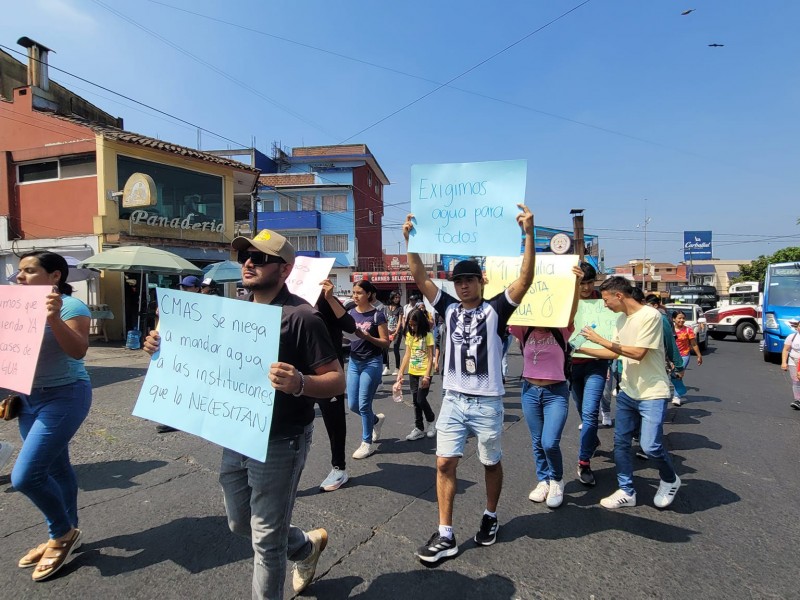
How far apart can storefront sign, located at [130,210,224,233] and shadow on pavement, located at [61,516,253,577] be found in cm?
1513

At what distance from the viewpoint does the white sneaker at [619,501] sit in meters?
3.60

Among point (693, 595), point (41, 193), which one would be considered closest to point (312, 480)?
point (693, 595)

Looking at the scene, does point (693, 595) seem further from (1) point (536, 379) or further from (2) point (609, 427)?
(2) point (609, 427)

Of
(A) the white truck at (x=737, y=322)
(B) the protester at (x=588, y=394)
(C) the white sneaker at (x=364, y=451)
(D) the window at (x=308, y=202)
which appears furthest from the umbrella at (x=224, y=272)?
(D) the window at (x=308, y=202)

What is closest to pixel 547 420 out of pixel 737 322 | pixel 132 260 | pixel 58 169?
pixel 132 260

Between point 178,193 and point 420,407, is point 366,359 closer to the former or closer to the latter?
point 420,407

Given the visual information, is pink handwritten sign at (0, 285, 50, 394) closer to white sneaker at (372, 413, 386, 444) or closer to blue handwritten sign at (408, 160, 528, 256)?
blue handwritten sign at (408, 160, 528, 256)

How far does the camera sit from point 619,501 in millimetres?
3596

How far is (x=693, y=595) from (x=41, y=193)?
2052 cm

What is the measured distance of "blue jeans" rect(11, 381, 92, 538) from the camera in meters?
2.61

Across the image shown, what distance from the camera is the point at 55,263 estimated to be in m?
2.98

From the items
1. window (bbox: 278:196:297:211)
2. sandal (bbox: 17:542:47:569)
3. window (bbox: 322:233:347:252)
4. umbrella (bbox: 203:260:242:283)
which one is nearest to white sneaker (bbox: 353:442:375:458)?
sandal (bbox: 17:542:47:569)

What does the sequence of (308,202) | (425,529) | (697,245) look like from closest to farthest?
(425,529)
(308,202)
(697,245)

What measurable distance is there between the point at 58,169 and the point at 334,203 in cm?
2264
